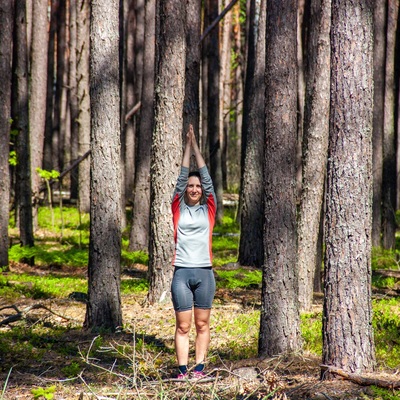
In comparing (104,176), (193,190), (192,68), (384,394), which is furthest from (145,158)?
(384,394)

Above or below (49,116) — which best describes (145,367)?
below

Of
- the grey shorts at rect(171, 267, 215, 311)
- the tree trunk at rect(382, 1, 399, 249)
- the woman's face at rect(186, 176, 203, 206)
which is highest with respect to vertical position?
the tree trunk at rect(382, 1, 399, 249)

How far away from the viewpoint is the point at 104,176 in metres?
8.61

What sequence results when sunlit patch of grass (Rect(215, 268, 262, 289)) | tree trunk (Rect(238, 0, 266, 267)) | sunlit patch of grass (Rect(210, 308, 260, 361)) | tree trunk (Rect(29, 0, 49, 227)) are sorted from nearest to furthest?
sunlit patch of grass (Rect(210, 308, 260, 361))
sunlit patch of grass (Rect(215, 268, 262, 289))
tree trunk (Rect(238, 0, 266, 267))
tree trunk (Rect(29, 0, 49, 227))

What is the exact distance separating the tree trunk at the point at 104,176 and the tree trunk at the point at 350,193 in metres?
3.38

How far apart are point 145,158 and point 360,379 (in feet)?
36.5

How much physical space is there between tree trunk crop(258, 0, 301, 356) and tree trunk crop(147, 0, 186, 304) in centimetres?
296

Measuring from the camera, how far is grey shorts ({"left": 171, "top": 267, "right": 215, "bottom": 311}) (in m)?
6.42

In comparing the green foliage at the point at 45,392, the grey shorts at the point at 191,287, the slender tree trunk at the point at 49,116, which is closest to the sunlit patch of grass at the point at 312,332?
the grey shorts at the point at 191,287

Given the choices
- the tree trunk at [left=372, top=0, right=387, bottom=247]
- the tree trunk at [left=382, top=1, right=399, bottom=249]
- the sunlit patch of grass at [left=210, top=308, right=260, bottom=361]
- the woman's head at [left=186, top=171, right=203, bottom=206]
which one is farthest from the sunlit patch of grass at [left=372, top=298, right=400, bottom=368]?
the tree trunk at [left=382, top=1, right=399, bottom=249]

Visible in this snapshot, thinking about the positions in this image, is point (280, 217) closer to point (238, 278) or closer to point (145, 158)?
point (238, 278)

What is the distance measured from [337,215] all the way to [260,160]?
26.2ft

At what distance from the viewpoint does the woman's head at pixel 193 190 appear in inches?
261

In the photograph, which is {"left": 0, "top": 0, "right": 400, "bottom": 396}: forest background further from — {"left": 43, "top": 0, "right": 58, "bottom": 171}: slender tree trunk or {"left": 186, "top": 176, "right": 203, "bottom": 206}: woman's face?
{"left": 43, "top": 0, "right": 58, "bottom": 171}: slender tree trunk
